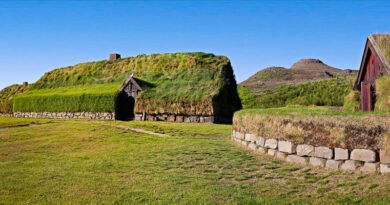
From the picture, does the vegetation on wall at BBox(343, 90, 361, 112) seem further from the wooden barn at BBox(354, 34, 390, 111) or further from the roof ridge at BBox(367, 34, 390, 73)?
the roof ridge at BBox(367, 34, 390, 73)

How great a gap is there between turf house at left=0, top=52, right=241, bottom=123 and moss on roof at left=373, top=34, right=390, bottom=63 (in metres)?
13.1

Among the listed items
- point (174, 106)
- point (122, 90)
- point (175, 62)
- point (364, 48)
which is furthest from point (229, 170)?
point (175, 62)

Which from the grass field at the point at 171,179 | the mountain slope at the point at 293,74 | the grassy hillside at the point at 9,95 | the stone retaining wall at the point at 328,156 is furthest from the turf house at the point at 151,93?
the mountain slope at the point at 293,74

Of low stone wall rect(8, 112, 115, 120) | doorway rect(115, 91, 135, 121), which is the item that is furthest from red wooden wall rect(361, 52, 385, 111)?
low stone wall rect(8, 112, 115, 120)

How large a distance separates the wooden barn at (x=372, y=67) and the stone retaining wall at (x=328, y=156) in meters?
4.97

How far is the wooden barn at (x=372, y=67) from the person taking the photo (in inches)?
446

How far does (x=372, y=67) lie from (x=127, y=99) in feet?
68.5

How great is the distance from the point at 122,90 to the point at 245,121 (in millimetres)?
19129

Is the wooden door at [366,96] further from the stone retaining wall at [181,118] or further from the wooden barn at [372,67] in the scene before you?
the stone retaining wall at [181,118]

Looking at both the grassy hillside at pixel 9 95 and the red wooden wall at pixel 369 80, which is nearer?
the red wooden wall at pixel 369 80

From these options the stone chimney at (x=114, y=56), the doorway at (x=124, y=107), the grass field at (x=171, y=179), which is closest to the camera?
the grass field at (x=171, y=179)

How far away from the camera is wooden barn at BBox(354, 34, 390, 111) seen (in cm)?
1134

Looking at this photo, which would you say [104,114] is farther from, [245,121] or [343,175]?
[343,175]

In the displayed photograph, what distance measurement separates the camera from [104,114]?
2781cm
